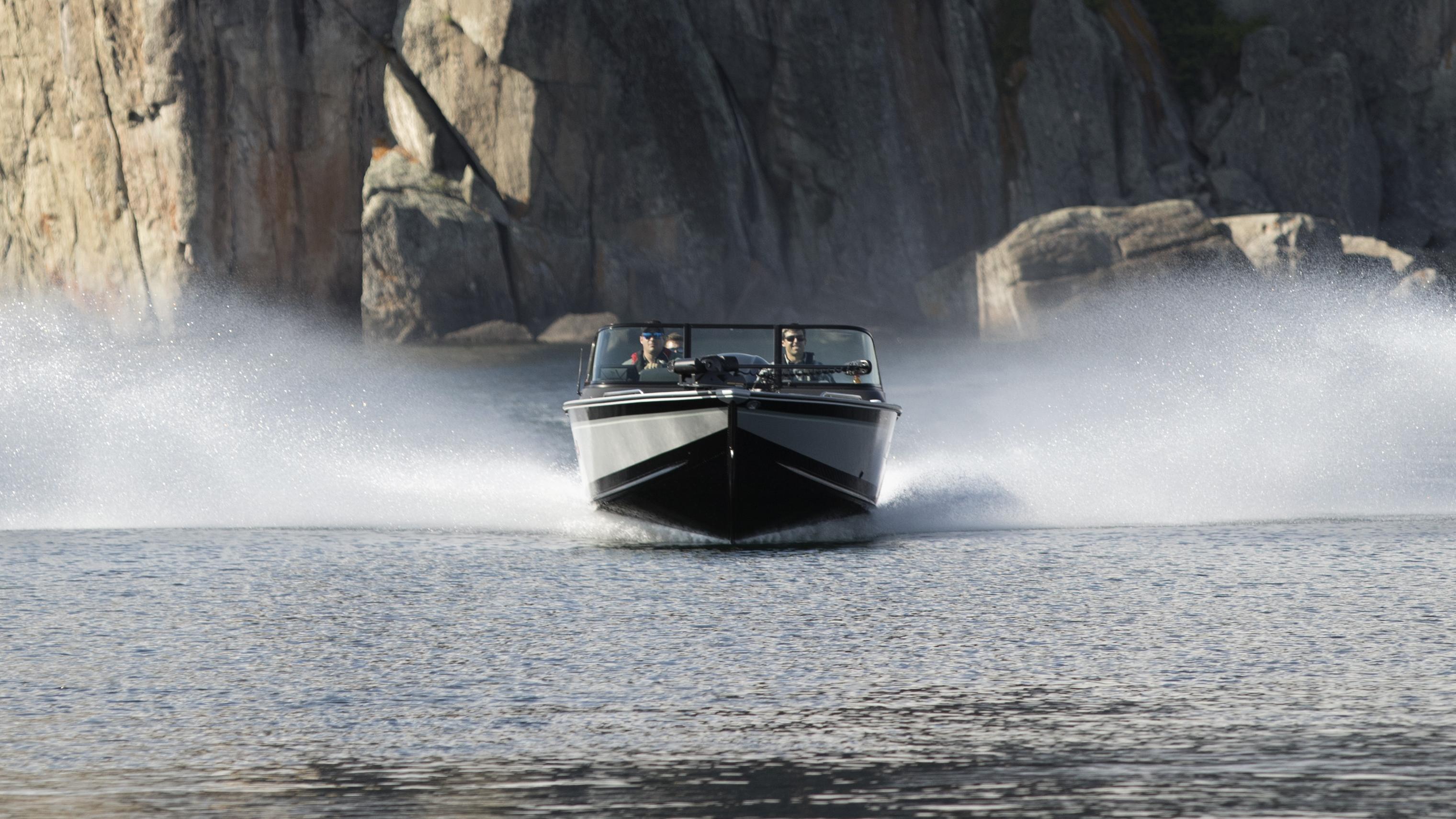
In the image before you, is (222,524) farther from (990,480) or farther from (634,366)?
(990,480)

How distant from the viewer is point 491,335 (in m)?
54.0

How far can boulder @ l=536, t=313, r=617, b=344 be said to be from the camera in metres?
54.4

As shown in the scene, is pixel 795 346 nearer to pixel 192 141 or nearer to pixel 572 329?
pixel 572 329

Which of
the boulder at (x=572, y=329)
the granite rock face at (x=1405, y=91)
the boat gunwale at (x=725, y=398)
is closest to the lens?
the boat gunwale at (x=725, y=398)

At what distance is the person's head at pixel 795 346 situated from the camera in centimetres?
1581

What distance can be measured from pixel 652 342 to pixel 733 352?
4.54ft

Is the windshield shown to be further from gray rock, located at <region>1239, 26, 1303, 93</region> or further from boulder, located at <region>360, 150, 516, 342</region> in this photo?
gray rock, located at <region>1239, 26, 1303, 93</region>

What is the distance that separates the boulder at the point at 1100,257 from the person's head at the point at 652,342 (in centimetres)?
3900

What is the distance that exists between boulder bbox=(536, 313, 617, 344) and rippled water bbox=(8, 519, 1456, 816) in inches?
1579

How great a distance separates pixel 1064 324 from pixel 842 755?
1828 inches

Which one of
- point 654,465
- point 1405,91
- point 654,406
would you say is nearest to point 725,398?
point 654,406

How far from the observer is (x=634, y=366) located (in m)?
15.7

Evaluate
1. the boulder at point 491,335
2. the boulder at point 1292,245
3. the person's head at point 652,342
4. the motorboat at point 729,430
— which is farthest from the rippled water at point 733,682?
the boulder at point 1292,245

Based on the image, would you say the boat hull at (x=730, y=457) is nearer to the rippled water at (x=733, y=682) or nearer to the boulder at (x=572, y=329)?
the rippled water at (x=733, y=682)
